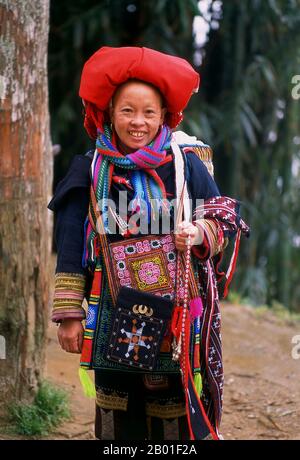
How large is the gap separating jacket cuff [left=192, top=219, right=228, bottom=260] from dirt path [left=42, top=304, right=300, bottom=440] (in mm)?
716

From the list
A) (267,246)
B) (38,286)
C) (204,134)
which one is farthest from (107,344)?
(267,246)

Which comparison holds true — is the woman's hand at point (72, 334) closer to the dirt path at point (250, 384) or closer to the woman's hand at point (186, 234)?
the dirt path at point (250, 384)

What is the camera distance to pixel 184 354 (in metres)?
2.27

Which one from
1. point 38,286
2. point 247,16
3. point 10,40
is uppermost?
point 247,16

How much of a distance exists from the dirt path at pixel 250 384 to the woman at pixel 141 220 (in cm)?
37

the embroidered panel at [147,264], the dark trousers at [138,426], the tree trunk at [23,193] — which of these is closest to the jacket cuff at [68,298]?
the embroidered panel at [147,264]

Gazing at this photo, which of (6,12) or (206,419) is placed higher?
(6,12)

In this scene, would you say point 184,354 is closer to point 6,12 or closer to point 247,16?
point 6,12

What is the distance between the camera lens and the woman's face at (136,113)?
2.25m

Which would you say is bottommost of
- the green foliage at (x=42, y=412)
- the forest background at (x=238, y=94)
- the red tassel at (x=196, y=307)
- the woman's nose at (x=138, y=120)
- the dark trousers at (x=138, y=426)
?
the green foliage at (x=42, y=412)

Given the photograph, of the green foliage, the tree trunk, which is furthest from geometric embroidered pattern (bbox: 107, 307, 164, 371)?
the green foliage

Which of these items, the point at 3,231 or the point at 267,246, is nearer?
the point at 3,231
